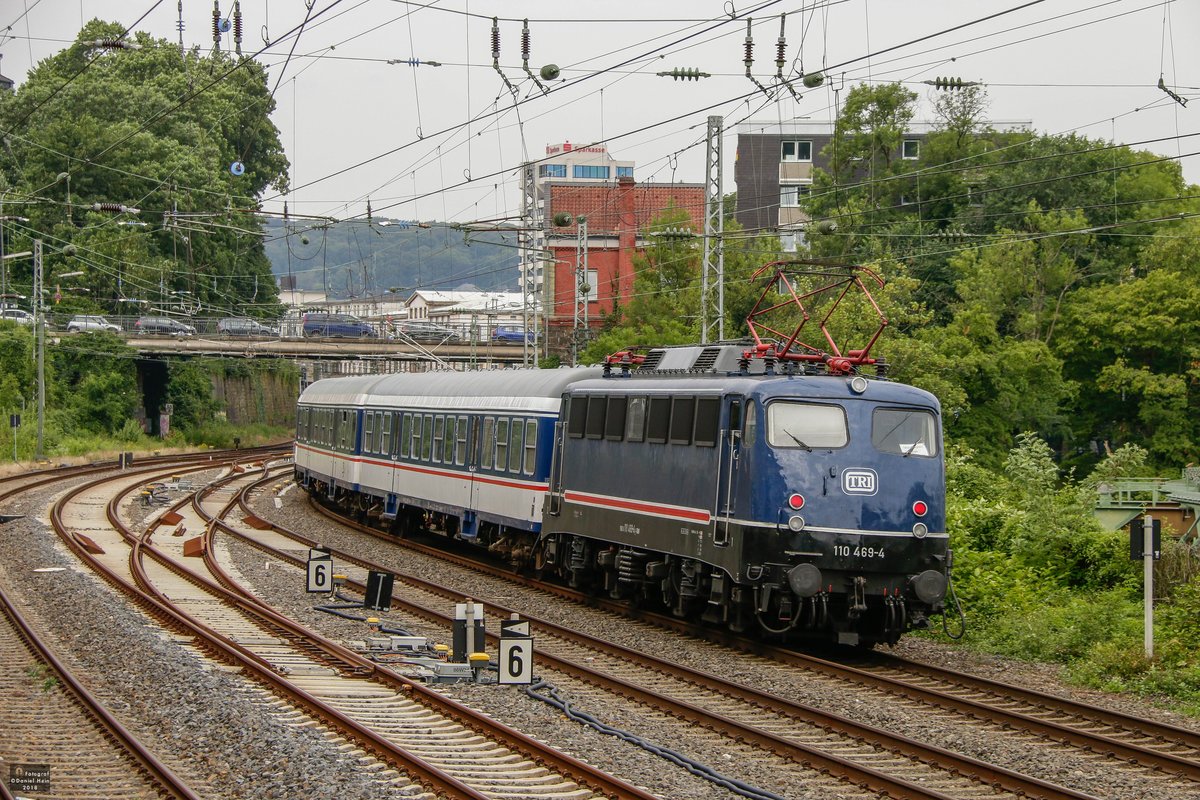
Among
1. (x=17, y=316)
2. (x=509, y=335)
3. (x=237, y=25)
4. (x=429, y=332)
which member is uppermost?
(x=237, y=25)

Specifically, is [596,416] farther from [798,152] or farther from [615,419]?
[798,152]

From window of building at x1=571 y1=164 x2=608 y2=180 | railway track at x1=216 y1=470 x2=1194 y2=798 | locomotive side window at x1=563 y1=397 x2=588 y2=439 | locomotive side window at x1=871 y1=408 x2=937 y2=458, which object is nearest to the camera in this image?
railway track at x1=216 y1=470 x2=1194 y2=798

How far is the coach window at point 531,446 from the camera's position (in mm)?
22938

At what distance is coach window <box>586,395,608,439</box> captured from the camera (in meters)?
20.3

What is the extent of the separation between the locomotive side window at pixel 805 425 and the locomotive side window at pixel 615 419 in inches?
147

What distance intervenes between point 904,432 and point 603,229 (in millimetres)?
68743

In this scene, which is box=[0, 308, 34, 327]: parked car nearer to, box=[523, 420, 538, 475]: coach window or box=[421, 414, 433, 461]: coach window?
box=[421, 414, 433, 461]: coach window

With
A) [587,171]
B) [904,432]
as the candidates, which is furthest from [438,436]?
[587,171]

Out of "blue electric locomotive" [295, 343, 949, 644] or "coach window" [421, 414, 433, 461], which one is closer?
"blue electric locomotive" [295, 343, 949, 644]

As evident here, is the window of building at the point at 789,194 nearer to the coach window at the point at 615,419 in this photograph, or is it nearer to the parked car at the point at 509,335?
→ the parked car at the point at 509,335

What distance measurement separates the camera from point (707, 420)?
1728 centimetres

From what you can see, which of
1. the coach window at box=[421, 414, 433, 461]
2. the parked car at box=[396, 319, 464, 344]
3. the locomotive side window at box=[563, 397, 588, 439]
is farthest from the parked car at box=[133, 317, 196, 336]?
the locomotive side window at box=[563, 397, 588, 439]

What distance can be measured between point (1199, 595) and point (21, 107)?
79.8 metres

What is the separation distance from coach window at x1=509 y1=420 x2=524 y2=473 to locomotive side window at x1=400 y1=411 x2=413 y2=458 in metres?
6.65
